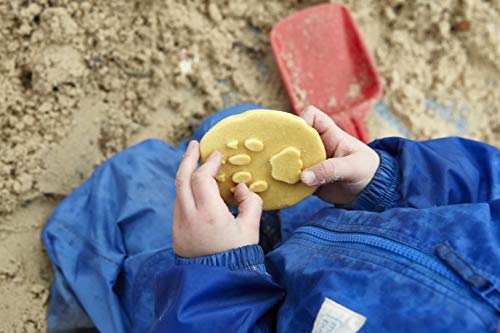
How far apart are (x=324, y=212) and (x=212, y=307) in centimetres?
26

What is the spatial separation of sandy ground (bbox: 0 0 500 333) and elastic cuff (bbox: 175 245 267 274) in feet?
1.52

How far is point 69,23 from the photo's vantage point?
1086 mm

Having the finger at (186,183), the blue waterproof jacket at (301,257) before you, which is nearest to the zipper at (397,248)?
the blue waterproof jacket at (301,257)

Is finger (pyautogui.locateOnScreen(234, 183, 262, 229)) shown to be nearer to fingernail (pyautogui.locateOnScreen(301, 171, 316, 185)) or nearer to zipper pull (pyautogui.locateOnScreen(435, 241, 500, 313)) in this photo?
fingernail (pyautogui.locateOnScreen(301, 171, 316, 185))

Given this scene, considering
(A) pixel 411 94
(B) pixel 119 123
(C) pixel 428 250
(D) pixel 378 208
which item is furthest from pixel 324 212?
(A) pixel 411 94

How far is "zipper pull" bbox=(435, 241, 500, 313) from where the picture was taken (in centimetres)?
60

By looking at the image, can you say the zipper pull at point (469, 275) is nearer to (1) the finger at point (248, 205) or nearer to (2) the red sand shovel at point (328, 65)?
(1) the finger at point (248, 205)

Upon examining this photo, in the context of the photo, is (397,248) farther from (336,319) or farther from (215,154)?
(215,154)

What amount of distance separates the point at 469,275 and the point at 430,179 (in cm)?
26

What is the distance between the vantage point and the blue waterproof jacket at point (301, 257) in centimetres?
63

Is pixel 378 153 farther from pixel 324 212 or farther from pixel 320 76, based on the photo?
pixel 320 76

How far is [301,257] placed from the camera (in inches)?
30.2

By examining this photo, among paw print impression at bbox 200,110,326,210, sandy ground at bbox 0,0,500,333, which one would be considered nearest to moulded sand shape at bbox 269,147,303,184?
paw print impression at bbox 200,110,326,210

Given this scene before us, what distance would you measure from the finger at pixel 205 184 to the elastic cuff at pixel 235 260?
0.08 m
